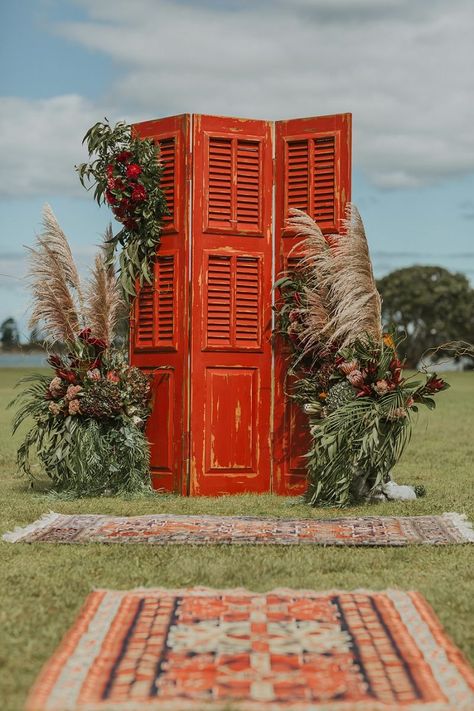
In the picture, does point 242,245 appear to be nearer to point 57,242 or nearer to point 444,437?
point 57,242

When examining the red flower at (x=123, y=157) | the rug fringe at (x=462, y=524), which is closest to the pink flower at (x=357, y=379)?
the rug fringe at (x=462, y=524)

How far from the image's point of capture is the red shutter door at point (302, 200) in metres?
8.74

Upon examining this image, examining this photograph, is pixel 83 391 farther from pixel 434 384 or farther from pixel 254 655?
pixel 254 655

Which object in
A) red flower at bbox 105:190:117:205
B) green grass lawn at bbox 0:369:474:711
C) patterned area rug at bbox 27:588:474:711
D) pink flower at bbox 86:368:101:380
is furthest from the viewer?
red flower at bbox 105:190:117:205

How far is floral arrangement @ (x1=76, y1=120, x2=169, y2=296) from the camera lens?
8.80m

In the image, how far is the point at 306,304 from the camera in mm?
8492

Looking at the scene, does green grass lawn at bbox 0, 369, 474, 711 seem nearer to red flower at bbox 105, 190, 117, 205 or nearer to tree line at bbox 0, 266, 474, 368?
red flower at bbox 105, 190, 117, 205

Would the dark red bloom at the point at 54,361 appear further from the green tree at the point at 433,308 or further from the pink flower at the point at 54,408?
the green tree at the point at 433,308

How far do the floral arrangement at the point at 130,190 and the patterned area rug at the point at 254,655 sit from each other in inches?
181

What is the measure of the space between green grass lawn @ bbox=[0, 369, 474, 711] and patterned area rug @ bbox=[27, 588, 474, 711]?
0.13 meters

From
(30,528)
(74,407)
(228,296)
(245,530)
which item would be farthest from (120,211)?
(245,530)

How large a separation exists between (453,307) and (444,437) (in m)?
45.6

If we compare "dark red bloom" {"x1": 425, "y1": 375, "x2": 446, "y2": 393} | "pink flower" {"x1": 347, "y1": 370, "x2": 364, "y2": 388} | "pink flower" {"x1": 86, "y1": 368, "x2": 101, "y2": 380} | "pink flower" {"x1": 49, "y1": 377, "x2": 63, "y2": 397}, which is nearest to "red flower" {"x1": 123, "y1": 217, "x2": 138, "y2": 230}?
"pink flower" {"x1": 86, "y1": 368, "x2": 101, "y2": 380}

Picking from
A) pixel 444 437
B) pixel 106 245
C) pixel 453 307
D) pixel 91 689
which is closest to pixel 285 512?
pixel 106 245
